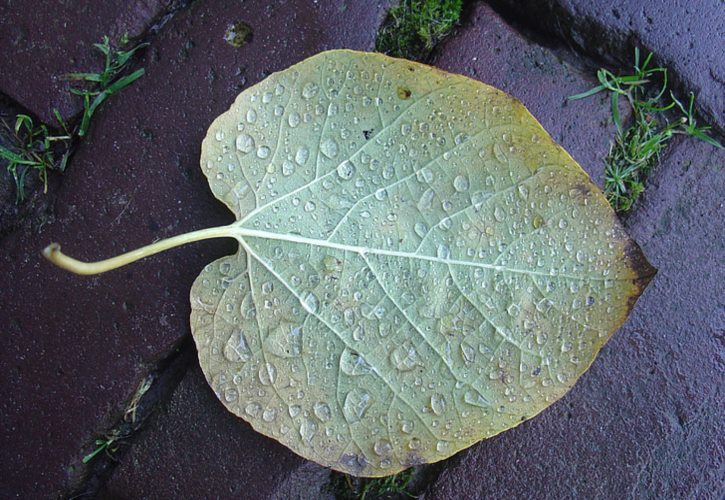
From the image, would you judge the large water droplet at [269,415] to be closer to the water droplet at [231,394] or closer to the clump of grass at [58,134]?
the water droplet at [231,394]

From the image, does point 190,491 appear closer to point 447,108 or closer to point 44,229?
point 44,229

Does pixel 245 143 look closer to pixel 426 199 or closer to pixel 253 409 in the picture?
pixel 426 199

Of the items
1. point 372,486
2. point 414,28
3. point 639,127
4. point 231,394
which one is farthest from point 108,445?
point 639,127

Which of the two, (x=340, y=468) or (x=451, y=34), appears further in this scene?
(x=451, y=34)

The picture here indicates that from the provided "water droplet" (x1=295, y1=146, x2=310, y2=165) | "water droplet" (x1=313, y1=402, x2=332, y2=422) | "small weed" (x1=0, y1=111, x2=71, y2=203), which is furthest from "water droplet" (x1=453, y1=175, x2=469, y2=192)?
"small weed" (x1=0, y1=111, x2=71, y2=203)

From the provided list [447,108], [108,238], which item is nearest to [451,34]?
[447,108]

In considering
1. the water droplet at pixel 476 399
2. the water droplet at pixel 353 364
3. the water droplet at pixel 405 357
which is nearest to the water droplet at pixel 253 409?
the water droplet at pixel 353 364
